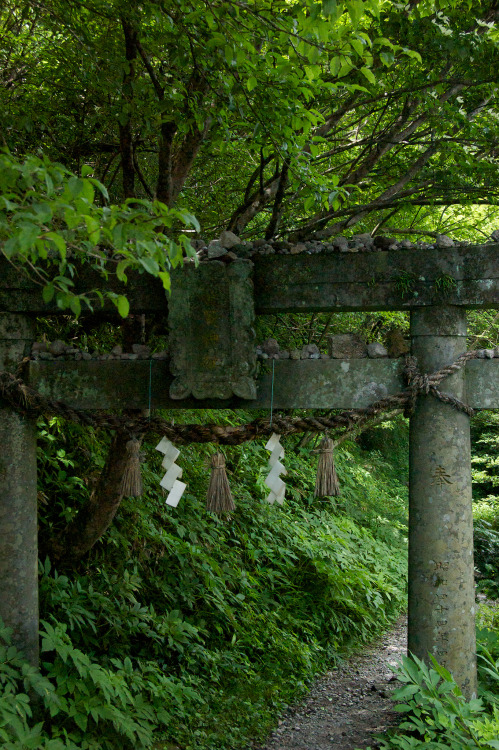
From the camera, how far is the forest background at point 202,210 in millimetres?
4471

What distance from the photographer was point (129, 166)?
5742 millimetres

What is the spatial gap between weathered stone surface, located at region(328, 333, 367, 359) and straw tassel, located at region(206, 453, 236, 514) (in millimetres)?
1131

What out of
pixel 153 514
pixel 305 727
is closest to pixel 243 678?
pixel 305 727

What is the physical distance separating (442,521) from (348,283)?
1.80 meters

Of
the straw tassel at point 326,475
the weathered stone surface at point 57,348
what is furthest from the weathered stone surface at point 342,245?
the weathered stone surface at point 57,348

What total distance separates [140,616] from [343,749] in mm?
2053

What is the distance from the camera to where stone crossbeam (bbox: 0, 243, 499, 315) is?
15.2 feet

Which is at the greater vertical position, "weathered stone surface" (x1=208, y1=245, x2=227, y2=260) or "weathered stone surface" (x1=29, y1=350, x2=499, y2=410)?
"weathered stone surface" (x1=208, y1=245, x2=227, y2=260)

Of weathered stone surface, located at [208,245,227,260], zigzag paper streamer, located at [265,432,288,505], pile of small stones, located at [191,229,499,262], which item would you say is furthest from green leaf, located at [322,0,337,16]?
zigzag paper streamer, located at [265,432,288,505]

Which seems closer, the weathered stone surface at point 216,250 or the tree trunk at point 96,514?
the weathered stone surface at point 216,250

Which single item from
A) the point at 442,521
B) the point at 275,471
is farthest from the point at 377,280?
the point at 442,521

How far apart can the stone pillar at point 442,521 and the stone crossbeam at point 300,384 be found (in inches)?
7.0

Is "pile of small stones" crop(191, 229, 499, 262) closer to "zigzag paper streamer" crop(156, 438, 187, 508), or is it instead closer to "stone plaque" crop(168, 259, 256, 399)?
"stone plaque" crop(168, 259, 256, 399)

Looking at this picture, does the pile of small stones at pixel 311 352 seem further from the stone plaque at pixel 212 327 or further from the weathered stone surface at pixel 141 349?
the stone plaque at pixel 212 327
